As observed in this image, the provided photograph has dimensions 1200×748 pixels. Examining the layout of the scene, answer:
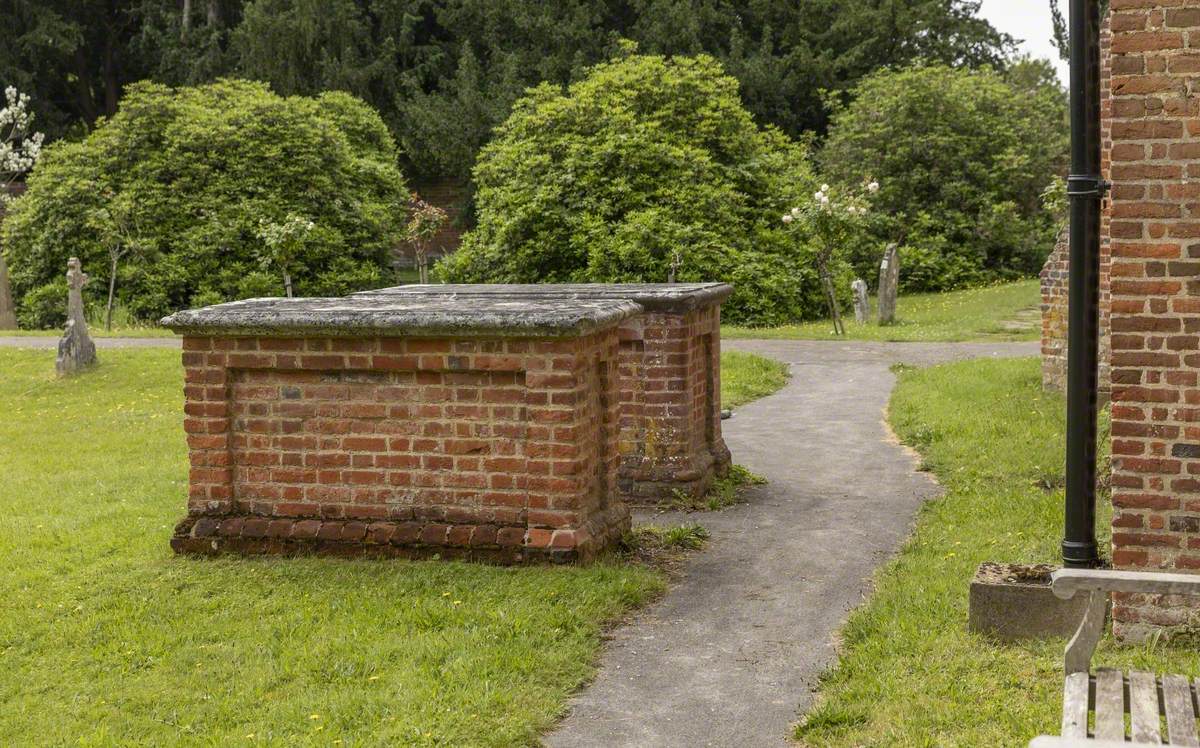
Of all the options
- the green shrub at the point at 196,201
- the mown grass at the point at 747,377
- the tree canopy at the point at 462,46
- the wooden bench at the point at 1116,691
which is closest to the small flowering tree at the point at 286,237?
the green shrub at the point at 196,201

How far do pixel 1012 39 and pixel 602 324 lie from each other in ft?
120

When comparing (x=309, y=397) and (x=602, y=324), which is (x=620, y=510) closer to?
(x=602, y=324)

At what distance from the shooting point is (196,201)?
2797 centimetres

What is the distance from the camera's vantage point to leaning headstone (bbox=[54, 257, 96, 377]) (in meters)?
17.2

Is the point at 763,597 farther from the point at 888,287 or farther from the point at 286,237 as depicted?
the point at 286,237

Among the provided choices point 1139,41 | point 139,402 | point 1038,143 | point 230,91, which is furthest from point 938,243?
point 1139,41

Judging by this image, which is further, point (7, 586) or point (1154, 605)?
point (7, 586)

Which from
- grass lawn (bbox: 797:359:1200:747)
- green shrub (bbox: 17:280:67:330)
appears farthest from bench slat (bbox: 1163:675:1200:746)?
green shrub (bbox: 17:280:67:330)

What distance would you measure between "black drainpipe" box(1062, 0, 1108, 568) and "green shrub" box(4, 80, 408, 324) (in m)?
23.4

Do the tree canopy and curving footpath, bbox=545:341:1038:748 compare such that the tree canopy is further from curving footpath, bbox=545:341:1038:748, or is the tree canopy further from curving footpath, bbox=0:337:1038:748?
curving footpath, bbox=545:341:1038:748

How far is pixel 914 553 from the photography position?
287 inches

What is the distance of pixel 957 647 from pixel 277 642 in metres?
2.86

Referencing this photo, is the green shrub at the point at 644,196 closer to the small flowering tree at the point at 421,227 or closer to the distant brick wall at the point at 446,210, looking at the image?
the small flowering tree at the point at 421,227

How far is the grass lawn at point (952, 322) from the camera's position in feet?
67.2
